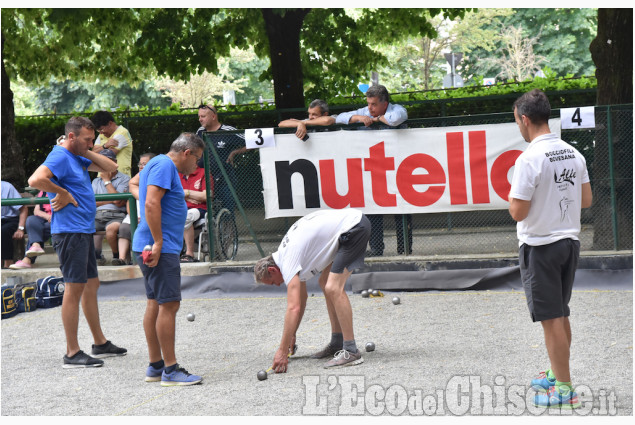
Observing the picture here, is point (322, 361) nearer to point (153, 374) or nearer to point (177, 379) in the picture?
point (177, 379)

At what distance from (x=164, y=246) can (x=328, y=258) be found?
4.16ft

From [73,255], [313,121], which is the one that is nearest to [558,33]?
[313,121]

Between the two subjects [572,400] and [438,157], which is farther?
[438,157]

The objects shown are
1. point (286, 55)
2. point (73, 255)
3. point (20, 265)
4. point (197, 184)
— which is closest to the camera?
point (73, 255)

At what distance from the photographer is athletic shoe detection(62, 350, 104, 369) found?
708 cm

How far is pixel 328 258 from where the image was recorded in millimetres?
6648

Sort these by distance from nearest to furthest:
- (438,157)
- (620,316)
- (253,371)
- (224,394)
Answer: (224,394)
(253,371)
(620,316)
(438,157)

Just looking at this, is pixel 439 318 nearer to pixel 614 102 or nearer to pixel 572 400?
pixel 572 400

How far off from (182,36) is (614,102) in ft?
30.0

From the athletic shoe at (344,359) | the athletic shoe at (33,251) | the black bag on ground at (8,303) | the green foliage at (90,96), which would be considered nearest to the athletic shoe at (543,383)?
the athletic shoe at (344,359)

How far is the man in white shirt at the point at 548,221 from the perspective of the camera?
16.7 feet

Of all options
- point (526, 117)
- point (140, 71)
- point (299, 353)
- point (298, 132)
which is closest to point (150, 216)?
point (299, 353)

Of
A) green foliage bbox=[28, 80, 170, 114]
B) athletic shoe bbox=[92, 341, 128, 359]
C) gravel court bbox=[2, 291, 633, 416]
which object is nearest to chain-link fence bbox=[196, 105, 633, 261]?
gravel court bbox=[2, 291, 633, 416]

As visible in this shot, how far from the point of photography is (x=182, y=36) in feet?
55.3
